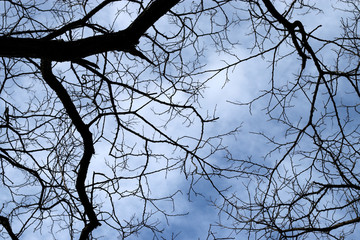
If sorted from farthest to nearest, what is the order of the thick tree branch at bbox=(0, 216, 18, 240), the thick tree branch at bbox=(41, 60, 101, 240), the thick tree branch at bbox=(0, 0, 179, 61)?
the thick tree branch at bbox=(41, 60, 101, 240) < the thick tree branch at bbox=(0, 216, 18, 240) < the thick tree branch at bbox=(0, 0, 179, 61)

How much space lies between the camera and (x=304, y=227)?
3.76m

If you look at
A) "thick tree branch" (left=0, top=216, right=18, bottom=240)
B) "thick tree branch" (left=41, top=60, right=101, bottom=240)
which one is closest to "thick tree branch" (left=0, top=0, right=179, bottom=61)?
"thick tree branch" (left=41, top=60, right=101, bottom=240)

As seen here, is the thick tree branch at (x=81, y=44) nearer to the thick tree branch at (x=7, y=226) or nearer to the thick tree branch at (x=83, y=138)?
the thick tree branch at (x=83, y=138)

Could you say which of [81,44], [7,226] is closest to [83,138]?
[7,226]

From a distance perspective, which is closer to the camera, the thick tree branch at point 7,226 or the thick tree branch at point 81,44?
the thick tree branch at point 81,44

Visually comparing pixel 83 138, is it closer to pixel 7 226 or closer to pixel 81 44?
pixel 7 226

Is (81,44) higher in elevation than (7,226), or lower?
higher

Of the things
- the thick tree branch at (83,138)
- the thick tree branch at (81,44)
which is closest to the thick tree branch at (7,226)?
the thick tree branch at (83,138)

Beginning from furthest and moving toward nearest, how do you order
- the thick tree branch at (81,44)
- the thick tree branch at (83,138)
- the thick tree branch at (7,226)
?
1. the thick tree branch at (83,138)
2. the thick tree branch at (7,226)
3. the thick tree branch at (81,44)

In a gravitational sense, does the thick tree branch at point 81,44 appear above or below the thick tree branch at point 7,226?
above

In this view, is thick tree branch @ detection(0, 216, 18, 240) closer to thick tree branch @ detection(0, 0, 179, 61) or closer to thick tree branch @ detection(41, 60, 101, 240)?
thick tree branch @ detection(41, 60, 101, 240)

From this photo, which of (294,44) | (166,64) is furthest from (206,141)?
(294,44)

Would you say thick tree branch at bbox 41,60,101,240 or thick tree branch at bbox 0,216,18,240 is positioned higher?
thick tree branch at bbox 41,60,101,240

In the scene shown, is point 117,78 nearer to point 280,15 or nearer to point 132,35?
point 132,35
